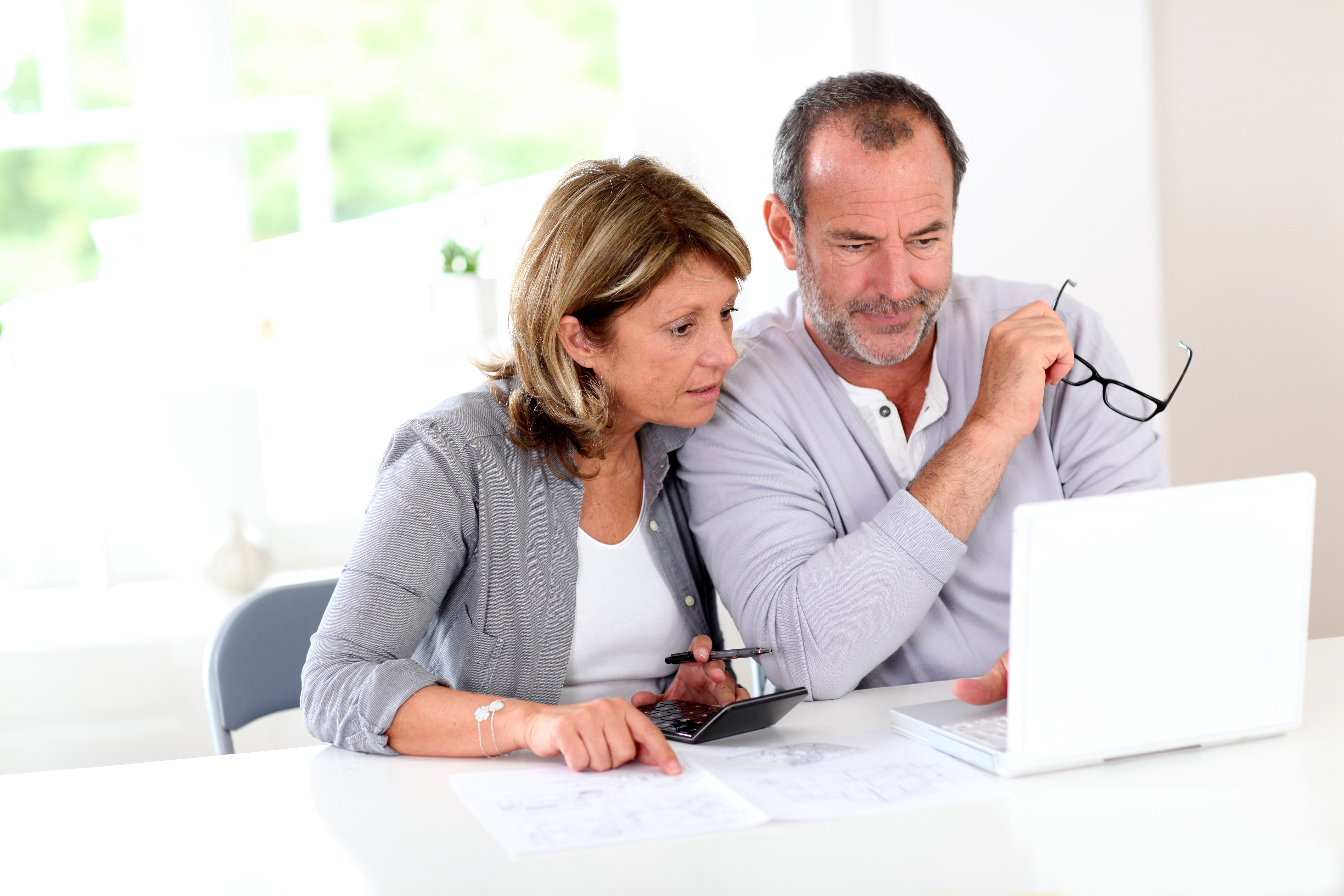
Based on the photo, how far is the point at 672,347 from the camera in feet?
4.66

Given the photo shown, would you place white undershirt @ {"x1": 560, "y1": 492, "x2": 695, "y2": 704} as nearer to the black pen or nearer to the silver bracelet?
the black pen

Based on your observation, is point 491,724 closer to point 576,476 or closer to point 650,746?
point 650,746

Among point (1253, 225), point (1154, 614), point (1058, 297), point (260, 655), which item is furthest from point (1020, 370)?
point (1253, 225)

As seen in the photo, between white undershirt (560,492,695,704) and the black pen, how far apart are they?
0.13 ft

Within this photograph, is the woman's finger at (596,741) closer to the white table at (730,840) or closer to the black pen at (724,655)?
the white table at (730,840)

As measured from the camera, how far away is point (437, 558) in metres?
1.30

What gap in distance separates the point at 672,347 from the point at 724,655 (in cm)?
38

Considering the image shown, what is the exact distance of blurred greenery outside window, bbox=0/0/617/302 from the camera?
257 cm

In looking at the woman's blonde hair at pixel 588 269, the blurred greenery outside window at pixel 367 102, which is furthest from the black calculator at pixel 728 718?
the blurred greenery outside window at pixel 367 102

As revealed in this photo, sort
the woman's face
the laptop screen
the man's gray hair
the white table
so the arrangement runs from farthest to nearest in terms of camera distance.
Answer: the man's gray hair, the woman's face, the laptop screen, the white table

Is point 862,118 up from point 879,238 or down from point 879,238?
up

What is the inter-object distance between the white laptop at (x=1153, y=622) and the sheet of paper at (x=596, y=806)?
256 millimetres

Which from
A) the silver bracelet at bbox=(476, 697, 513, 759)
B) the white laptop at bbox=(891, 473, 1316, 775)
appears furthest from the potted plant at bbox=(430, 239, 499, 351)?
the white laptop at bbox=(891, 473, 1316, 775)

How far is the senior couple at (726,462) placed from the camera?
131 cm
